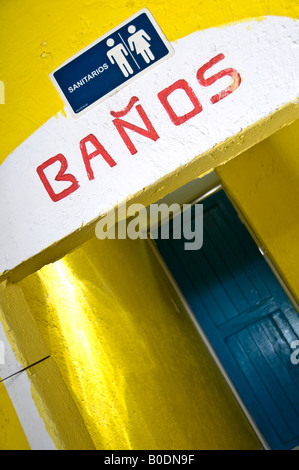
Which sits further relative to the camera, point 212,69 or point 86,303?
point 86,303

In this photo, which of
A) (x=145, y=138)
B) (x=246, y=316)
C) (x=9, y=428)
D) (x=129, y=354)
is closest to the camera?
(x=145, y=138)

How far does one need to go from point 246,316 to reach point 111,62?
253 cm

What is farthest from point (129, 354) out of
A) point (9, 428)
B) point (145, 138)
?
point (145, 138)

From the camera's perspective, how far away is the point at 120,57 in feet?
5.35

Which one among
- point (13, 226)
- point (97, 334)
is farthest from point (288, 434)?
point (13, 226)

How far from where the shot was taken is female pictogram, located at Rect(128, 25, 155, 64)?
1.60 m

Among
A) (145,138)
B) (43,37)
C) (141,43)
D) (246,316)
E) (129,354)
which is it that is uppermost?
(43,37)

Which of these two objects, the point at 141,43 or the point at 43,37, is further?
the point at 43,37

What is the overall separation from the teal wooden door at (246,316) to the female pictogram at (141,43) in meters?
2.30

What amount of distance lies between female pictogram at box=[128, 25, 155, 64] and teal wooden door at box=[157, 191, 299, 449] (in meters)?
2.30

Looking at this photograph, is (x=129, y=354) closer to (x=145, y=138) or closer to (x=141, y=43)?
(x=145, y=138)

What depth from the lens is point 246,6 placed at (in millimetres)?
1497
